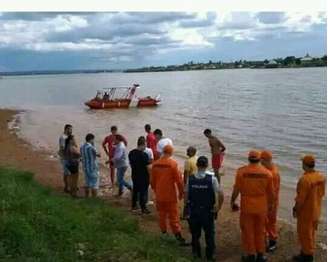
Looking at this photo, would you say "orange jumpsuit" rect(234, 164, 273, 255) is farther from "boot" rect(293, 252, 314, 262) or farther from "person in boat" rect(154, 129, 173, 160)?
"person in boat" rect(154, 129, 173, 160)

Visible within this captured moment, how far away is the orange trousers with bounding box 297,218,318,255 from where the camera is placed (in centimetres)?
809

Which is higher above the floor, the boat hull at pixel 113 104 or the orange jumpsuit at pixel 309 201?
the orange jumpsuit at pixel 309 201

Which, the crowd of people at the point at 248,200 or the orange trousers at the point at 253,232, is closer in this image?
the crowd of people at the point at 248,200

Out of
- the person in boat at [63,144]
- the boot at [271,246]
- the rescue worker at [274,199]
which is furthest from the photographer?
the person in boat at [63,144]

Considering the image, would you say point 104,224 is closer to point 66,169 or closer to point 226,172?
point 66,169

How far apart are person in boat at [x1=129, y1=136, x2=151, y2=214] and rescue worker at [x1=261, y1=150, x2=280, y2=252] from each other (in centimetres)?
278

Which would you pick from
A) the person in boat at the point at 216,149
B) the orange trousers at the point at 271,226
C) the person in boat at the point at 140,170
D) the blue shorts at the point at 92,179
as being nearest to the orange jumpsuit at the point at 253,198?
the orange trousers at the point at 271,226

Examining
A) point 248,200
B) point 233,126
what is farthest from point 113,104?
point 248,200

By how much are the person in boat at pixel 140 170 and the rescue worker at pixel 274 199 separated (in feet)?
9.12

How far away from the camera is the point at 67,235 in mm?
7562

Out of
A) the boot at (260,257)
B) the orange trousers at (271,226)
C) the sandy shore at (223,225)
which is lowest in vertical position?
the sandy shore at (223,225)

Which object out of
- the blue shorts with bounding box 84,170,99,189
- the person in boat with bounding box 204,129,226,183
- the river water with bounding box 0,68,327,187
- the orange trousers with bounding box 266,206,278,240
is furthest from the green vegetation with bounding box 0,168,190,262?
the river water with bounding box 0,68,327,187

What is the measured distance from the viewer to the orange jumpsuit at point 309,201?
7.86m

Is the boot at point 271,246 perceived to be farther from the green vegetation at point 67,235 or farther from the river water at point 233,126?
the river water at point 233,126
